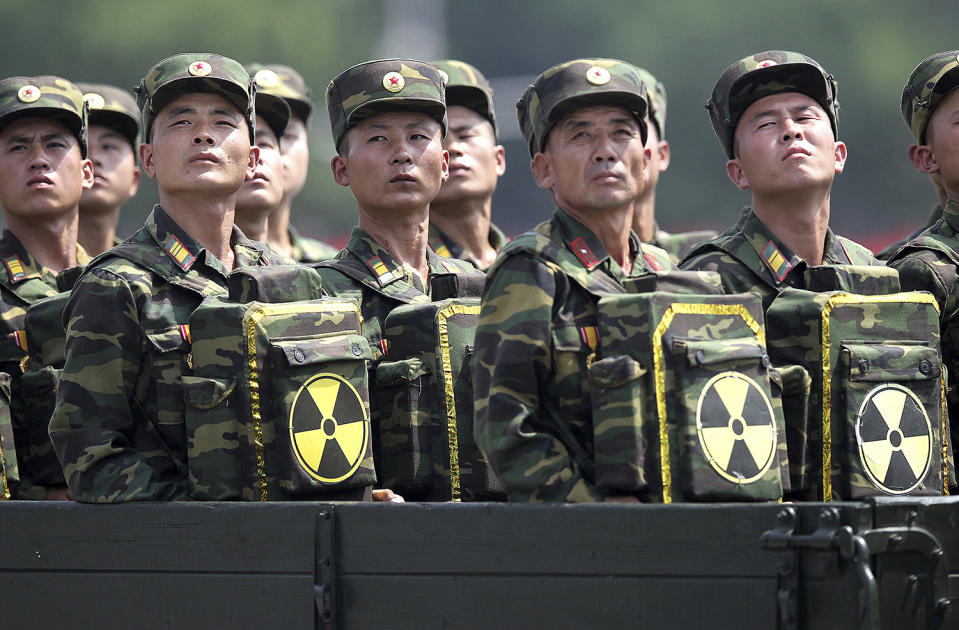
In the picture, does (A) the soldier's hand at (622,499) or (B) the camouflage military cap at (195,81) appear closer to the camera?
(A) the soldier's hand at (622,499)

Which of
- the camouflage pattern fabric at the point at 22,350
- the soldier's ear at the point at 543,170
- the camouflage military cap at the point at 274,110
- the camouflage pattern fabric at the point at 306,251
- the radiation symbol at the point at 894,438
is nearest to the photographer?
the radiation symbol at the point at 894,438

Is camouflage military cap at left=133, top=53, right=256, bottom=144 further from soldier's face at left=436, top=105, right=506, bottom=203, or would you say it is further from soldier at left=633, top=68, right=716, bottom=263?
soldier at left=633, top=68, right=716, bottom=263

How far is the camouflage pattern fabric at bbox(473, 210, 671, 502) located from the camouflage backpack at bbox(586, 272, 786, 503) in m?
0.13

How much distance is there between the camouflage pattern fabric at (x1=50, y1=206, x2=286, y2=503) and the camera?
4715 mm

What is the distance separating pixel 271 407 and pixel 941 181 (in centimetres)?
272

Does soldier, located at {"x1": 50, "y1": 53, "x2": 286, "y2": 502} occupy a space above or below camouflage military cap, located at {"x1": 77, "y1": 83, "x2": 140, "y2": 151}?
below

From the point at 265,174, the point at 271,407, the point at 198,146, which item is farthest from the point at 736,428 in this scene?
the point at 265,174

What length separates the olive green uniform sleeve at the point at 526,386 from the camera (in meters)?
4.29

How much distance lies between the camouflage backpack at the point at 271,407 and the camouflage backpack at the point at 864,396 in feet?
4.01

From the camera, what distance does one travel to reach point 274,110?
23.0ft

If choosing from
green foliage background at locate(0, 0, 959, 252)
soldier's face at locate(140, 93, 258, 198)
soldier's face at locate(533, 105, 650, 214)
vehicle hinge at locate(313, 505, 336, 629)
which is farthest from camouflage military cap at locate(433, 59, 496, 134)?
green foliage background at locate(0, 0, 959, 252)

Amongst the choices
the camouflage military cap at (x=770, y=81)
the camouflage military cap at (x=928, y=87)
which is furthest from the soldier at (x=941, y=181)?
the camouflage military cap at (x=770, y=81)

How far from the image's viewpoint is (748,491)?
415 cm

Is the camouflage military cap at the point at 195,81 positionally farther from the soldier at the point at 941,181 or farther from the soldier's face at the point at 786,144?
the soldier at the point at 941,181
